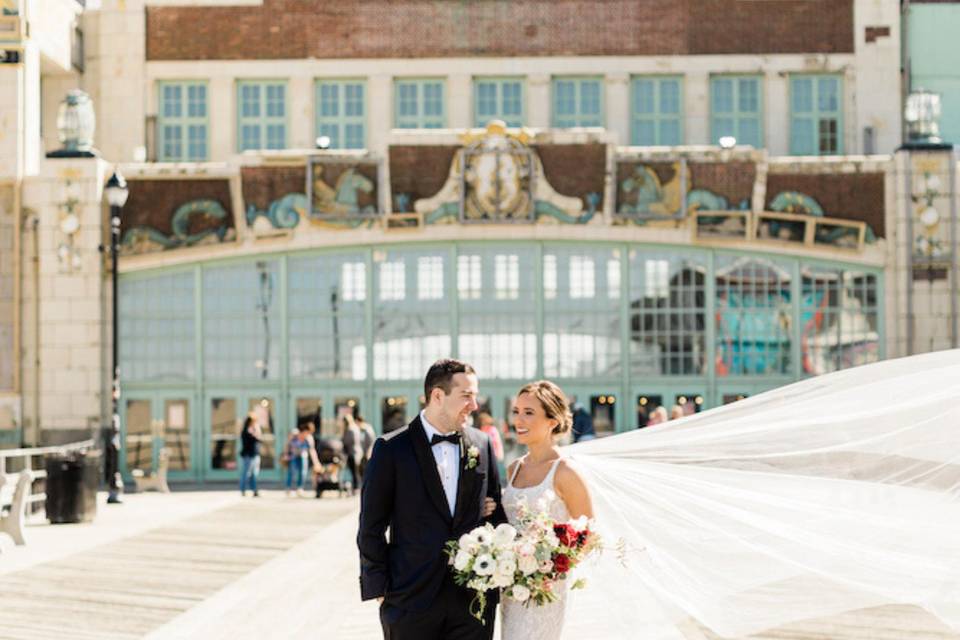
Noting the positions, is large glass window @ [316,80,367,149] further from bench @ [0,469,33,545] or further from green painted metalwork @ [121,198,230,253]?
bench @ [0,469,33,545]

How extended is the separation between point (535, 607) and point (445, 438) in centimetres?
99

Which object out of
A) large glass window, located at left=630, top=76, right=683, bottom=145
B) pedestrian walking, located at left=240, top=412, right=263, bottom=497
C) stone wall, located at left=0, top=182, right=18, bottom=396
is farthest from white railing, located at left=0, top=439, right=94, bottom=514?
large glass window, located at left=630, top=76, right=683, bottom=145

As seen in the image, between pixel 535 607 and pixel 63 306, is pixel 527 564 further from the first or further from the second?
pixel 63 306

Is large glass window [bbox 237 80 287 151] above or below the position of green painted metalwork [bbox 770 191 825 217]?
above

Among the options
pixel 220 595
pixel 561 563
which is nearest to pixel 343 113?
pixel 220 595

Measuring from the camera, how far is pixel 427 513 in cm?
802

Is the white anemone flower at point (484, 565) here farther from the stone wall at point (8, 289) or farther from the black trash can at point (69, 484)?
the stone wall at point (8, 289)

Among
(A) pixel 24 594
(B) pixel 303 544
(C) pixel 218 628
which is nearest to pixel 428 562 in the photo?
(C) pixel 218 628

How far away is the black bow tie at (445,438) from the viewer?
→ 8.05m

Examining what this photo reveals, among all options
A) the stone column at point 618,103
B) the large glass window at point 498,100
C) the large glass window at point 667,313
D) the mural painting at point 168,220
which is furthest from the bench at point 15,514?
the stone column at point 618,103

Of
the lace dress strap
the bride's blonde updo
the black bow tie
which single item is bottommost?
the lace dress strap

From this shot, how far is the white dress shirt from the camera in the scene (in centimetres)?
806

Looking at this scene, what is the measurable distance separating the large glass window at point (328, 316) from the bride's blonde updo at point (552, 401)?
27.3 m

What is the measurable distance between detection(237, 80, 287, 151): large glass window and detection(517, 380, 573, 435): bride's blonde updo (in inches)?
1179
